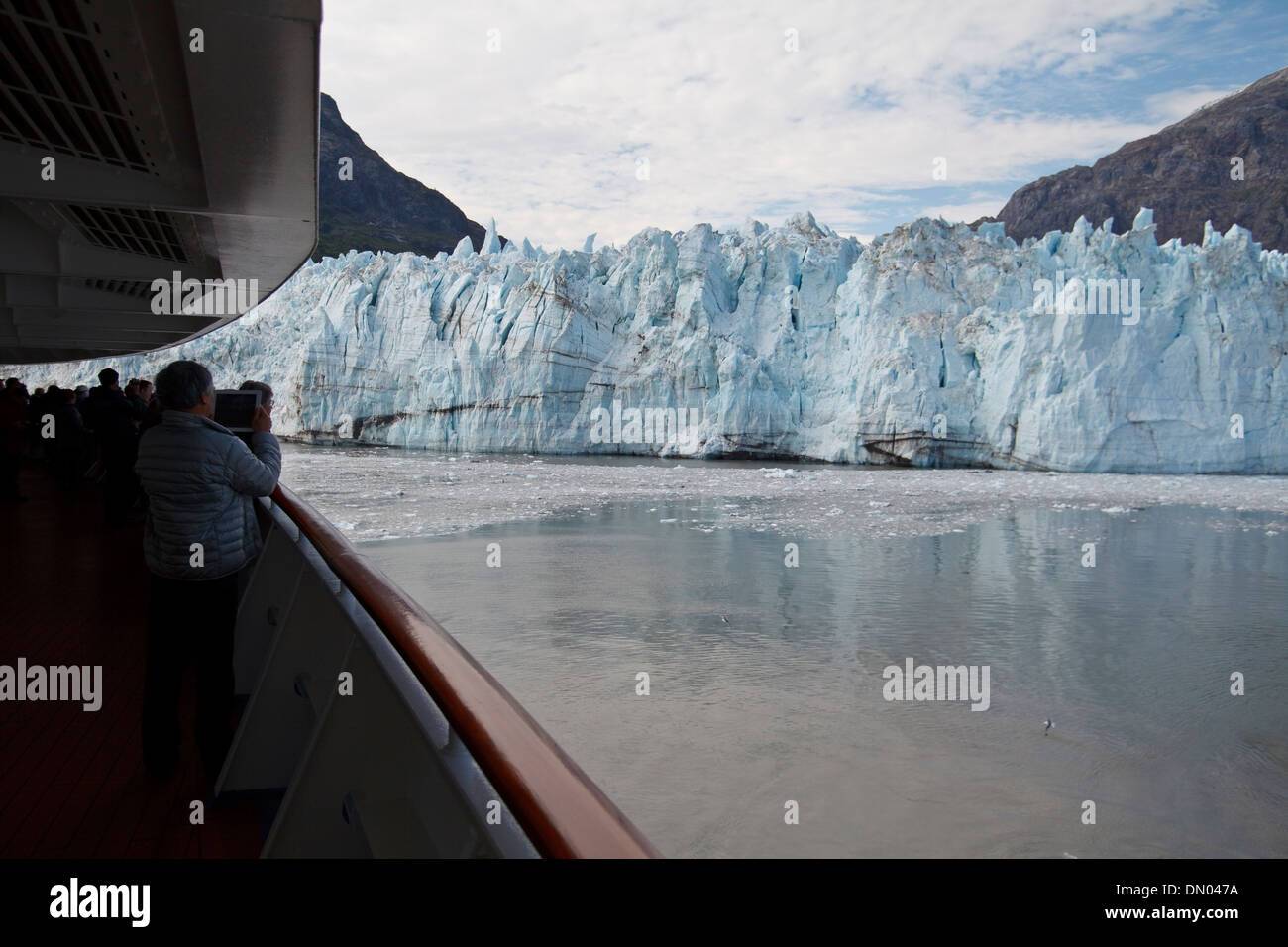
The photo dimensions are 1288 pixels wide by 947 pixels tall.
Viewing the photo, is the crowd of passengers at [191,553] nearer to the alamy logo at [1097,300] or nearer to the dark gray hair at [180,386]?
the dark gray hair at [180,386]

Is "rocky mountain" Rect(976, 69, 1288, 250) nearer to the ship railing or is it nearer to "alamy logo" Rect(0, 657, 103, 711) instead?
"alamy logo" Rect(0, 657, 103, 711)

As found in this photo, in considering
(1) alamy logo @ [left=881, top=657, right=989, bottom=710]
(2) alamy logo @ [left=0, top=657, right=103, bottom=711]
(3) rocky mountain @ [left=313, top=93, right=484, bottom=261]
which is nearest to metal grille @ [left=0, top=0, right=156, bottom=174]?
(2) alamy logo @ [left=0, top=657, right=103, bottom=711]

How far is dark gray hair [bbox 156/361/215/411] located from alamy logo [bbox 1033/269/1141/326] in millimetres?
26854

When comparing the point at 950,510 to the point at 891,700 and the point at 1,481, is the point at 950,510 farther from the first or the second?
the point at 1,481

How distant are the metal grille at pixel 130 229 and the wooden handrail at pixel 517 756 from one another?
3788 millimetres

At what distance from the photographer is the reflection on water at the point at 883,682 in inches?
195

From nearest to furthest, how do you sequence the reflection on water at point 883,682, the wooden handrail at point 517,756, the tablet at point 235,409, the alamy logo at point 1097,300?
the wooden handrail at point 517,756 → the tablet at point 235,409 → the reflection on water at point 883,682 → the alamy logo at point 1097,300

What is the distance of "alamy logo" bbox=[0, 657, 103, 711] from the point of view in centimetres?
313

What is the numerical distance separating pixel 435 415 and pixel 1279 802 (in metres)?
33.1

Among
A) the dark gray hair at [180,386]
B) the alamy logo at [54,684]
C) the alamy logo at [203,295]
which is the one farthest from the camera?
the alamy logo at [203,295]

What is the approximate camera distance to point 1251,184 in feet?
194

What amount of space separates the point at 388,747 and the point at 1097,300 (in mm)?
28002
